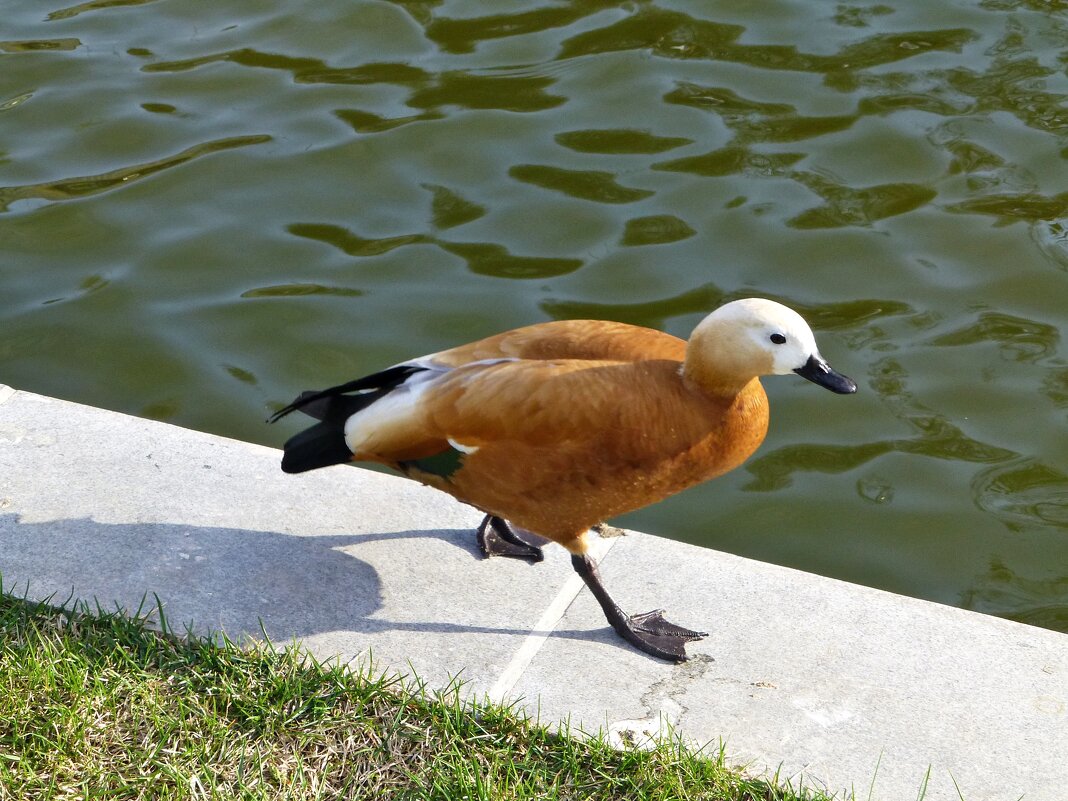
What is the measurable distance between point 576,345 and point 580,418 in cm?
30

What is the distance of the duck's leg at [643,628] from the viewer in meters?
3.10

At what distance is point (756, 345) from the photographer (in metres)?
2.87

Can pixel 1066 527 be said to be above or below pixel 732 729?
below

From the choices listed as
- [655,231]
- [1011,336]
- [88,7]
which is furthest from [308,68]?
[1011,336]

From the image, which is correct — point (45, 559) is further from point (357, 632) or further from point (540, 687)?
point (540, 687)

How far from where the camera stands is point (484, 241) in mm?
5625

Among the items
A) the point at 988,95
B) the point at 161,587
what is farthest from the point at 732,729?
the point at 988,95

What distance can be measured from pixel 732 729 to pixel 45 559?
1.86 meters

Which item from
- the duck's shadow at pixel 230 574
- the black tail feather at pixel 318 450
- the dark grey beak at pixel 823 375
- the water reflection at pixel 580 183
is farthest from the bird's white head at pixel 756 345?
the water reflection at pixel 580 183

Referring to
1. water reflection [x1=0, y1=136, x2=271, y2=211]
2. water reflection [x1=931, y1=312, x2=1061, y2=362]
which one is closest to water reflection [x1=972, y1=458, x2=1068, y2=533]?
water reflection [x1=931, y1=312, x2=1061, y2=362]

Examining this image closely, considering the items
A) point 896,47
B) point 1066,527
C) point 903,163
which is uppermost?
point 896,47

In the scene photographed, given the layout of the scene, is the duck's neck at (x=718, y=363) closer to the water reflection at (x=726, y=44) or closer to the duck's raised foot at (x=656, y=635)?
the duck's raised foot at (x=656, y=635)

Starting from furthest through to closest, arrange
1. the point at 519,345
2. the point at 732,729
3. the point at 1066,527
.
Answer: the point at 1066,527, the point at 519,345, the point at 732,729

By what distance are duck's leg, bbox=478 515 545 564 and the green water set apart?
0.96 meters
